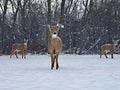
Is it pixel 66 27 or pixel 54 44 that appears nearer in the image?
pixel 54 44

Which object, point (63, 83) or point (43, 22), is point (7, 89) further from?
point (43, 22)

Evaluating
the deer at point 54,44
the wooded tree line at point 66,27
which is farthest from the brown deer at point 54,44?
the wooded tree line at point 66,27

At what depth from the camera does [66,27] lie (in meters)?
32.7

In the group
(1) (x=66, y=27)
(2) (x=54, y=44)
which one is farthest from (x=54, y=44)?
(1) (x=66, y=27)

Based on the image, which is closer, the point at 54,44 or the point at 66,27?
the point at 54,44

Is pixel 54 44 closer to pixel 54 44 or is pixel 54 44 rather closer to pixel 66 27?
pixel 54 44

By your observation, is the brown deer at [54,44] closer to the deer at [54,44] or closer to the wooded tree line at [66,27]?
the deer at [54,44]

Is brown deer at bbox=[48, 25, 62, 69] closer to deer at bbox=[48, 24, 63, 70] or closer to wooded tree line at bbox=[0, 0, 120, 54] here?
deer at bbox=[48, 24, 63, 70]

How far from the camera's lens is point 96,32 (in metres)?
32.7

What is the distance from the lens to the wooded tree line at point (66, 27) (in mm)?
31219

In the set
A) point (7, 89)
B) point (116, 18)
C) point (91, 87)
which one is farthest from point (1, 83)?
point (116, 18)

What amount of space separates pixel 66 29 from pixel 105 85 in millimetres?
23138

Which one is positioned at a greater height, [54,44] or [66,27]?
[66,27]

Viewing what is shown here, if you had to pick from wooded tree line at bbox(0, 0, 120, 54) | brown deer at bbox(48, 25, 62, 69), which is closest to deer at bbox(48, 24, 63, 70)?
brown deer at bbox(48, 25, 62, 69)
